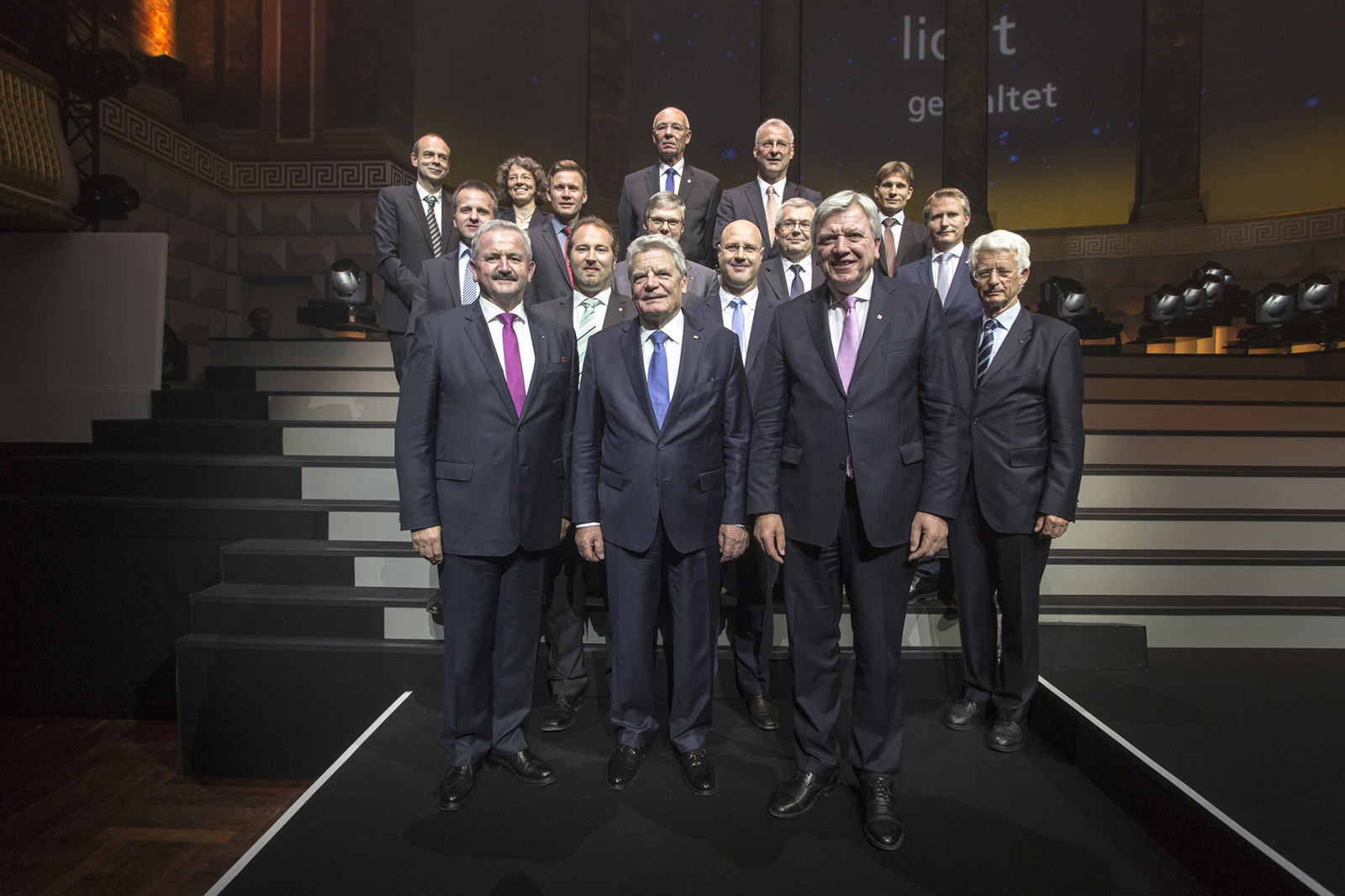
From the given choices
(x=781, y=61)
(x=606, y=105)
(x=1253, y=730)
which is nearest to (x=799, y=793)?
(x=1253, y=730)

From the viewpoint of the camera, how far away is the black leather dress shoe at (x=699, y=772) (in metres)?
2.00

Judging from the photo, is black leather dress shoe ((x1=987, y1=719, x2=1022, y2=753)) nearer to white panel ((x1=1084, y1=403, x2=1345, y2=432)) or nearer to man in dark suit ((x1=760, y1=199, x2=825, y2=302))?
man in dark suit ((x1=760, y1=199, x2=825, y2=302))

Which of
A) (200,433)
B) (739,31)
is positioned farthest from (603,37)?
(200,433)

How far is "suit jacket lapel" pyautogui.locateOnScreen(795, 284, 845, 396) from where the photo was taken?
1849 mm

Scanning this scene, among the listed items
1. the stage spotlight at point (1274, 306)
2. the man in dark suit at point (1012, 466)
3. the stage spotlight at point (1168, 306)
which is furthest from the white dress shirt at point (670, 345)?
the stage spotlight at point (1168, 306)

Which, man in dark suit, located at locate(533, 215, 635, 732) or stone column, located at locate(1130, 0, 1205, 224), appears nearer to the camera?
man in dark suit, located at locate(533, 215, 635, 732)

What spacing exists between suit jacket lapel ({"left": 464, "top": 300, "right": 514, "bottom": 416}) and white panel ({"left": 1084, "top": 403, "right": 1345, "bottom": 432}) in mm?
3447

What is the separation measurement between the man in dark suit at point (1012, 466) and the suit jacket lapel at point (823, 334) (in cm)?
59

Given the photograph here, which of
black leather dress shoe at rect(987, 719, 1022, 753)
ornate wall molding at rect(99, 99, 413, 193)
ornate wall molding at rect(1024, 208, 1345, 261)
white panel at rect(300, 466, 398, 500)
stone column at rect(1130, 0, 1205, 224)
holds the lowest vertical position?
black leather dress shoe at rect(987, 719, 1022, 753)

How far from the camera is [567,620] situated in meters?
2.47

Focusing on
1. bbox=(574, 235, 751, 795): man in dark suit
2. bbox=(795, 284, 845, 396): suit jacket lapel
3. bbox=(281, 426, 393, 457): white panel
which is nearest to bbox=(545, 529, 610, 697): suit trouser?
bbox=(574, 235, 751, 795): man in dark suit

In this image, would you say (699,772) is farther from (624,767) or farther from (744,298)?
(744,298)

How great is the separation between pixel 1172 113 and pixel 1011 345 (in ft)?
26.6

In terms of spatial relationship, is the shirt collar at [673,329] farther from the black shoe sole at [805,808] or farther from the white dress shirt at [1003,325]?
the black shoe sole at [805,808]
